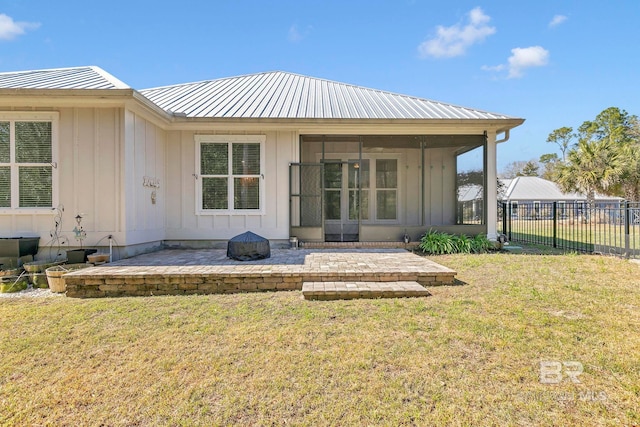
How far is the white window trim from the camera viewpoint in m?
5.90

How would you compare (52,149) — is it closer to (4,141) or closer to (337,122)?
(4,141)

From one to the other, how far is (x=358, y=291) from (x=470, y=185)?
6.17 m

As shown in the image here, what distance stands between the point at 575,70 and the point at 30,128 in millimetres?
24789

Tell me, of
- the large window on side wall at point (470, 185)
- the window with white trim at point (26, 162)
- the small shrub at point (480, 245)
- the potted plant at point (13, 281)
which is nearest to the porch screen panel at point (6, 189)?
the window with white trim at point (26, 162)

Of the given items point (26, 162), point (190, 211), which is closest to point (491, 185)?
point (190, 211)

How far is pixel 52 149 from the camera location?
5953mm

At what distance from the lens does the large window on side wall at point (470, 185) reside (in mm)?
8211

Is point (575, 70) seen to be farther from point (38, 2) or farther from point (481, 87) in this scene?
point (38, 2)

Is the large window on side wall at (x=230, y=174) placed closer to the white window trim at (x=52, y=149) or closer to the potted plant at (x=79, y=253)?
the potted plant at (x=79, y=253)

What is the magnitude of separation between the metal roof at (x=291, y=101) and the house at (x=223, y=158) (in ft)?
0.18

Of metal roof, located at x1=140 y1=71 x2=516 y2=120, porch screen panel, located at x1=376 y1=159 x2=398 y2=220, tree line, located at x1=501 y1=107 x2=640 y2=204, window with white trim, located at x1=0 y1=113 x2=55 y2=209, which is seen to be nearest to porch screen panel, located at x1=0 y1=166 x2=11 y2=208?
window with white trim, located at x1=0 y1=113 x2=55 y2=209

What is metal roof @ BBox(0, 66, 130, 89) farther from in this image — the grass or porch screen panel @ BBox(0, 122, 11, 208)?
the grass

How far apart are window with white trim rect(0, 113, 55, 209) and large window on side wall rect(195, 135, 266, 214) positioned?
270 centimetres

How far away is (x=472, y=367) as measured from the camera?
2463 millimetres
